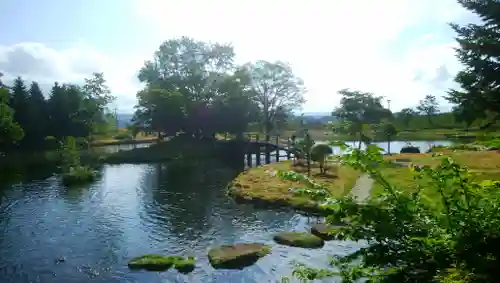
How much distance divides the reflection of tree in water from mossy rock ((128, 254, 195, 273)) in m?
3.35

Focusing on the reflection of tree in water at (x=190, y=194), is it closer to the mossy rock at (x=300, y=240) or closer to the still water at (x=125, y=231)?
the still water at (x=125, y=231)

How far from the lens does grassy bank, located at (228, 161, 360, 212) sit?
25.7 m

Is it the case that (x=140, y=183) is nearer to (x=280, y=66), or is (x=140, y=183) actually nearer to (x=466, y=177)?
(x=466, y=177)

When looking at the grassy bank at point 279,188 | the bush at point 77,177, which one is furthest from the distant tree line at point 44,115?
the grassy bank at point 279,188

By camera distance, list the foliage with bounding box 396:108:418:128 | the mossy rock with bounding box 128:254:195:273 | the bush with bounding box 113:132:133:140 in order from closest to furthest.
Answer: the mossy rock with bounding box 128:254:195:273 → the bush with bounding box 113:132:133:140 → the foliage with bounding box 396:108:418:128

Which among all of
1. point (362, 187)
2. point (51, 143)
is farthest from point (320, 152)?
point (51, 143)

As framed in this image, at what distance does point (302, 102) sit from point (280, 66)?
819cm

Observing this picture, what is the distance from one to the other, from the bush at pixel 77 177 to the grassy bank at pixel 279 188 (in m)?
13.7

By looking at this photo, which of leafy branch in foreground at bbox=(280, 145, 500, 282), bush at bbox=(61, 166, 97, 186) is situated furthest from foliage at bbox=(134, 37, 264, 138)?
leafy branch in foreground at bbox=(280, 145, 500, 282)

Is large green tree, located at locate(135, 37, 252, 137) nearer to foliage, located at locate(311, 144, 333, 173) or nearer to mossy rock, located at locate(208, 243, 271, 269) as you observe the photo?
foliage, located at locate(311, 144, 333, 173)

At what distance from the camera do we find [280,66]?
74.5m

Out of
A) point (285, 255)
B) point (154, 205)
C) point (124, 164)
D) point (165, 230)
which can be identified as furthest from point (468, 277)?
point (124, 164)

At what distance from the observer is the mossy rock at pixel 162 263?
15.8 m

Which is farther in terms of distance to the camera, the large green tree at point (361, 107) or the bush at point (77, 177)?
the large green tree at point (361, 107)
